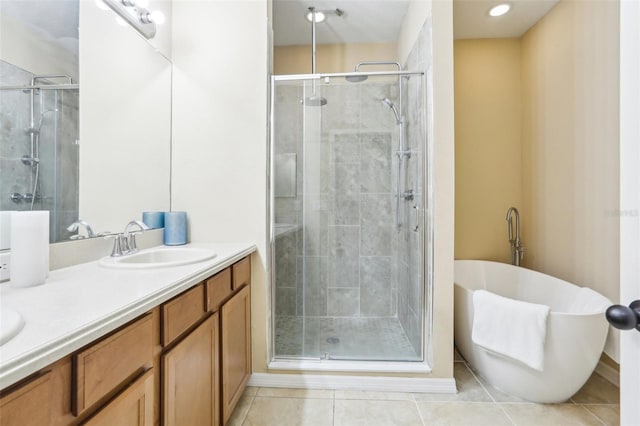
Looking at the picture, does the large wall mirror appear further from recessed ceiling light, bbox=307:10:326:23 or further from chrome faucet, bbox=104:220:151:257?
recessed ceiling light, bbox=307:10:326:23

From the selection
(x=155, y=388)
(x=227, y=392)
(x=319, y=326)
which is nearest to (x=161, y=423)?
(x=155, y=388)

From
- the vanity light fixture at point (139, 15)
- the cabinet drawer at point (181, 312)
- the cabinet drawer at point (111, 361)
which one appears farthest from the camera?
the vanity light fixture at point (139, 15)

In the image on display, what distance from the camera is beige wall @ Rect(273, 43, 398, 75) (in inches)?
113

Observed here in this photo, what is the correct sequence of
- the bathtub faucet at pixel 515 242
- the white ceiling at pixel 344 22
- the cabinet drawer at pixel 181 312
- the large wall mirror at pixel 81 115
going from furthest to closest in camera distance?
the bathtub faucet at pixel 515 242, the white ceiling at pixel 344 22, the large wall mirror at pixel 81 115, the cabinet drawer at pixel 181 312

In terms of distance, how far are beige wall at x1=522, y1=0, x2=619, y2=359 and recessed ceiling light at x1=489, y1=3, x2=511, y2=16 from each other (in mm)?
348

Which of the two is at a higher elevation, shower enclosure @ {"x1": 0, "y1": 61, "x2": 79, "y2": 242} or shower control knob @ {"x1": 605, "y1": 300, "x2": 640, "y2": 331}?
shower enclosure @ {"x1": 0, "y1": 61, "x2": 79, "y2": 242}

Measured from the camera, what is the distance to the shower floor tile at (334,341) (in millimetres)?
1916

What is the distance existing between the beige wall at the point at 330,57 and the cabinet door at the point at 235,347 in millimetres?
2240

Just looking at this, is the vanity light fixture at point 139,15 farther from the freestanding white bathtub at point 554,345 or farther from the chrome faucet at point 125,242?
the freestanding white bathtub at point 554,345

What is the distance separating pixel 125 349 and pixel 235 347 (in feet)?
2.79

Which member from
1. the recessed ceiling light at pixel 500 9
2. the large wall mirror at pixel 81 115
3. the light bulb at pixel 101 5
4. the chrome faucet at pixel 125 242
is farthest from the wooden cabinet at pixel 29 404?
the recessed ceiling light at pixel 500 9

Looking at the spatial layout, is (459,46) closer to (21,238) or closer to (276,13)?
(276,13)

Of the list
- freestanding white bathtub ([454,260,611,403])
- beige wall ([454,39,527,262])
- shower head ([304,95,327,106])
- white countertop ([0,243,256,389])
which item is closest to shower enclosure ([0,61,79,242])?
white countertop ([0,243,256,389])

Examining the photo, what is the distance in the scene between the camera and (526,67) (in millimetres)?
2521
